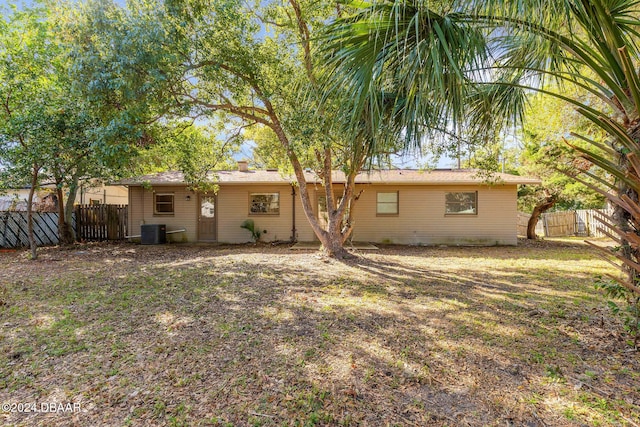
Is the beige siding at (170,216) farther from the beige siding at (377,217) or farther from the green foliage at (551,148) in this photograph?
the green foliage at (551,148)

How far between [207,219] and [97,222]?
4554mm

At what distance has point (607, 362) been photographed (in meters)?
3.00

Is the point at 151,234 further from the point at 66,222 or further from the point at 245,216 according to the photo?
the point at 245,216

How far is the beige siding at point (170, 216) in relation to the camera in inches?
491

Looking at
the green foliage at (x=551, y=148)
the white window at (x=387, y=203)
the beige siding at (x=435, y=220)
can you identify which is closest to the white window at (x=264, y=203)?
the beige siding at (x=435, y=220)

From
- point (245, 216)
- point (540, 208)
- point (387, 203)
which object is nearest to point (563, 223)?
point (540, 208)

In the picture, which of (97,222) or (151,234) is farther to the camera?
(97,222)

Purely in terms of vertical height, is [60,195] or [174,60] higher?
A: [174,60]

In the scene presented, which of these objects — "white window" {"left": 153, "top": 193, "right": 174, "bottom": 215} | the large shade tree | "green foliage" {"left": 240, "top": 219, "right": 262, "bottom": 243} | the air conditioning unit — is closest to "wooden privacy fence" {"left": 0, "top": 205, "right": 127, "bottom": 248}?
"white window" {"left": 153, "top": 193, "right": 174, "bottom": 215}

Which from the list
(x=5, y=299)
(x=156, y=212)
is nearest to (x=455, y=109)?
(x=5, y=299)

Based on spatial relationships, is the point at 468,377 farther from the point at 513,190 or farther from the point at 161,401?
the point at 513,190

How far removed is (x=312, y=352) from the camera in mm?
3193

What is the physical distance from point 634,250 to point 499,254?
7896 millimetres

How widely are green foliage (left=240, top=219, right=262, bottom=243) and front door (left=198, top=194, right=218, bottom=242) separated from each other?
1.32m
